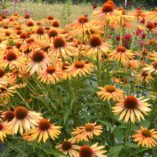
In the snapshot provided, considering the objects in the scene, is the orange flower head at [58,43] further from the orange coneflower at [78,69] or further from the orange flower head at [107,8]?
the orange flower head at [107,8]

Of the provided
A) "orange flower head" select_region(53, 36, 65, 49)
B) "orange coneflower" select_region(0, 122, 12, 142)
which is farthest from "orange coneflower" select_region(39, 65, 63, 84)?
"orange coneflower" select_region(0, 122, 12, 142)

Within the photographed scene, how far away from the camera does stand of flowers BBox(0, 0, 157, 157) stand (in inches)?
91.4

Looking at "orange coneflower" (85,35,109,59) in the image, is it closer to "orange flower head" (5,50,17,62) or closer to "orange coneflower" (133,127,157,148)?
"orange flower head" (5,50,17,62)

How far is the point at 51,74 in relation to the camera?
103 inches

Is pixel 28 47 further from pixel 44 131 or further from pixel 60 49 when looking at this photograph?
pixel 44 131

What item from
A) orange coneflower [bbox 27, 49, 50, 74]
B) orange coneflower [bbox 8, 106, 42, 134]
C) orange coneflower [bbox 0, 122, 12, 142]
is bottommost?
orange coneflower [bbox 0, 122, 12, 142]

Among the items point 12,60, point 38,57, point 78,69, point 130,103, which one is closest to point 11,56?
point 12,60

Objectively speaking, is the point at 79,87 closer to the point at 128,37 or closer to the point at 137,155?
the point at 137,155

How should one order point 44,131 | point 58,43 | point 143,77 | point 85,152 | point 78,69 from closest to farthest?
point 85,152 < point 44,131 < point 78,69 < point 58,43 < point 143,77

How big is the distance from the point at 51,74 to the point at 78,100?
13.2 inches

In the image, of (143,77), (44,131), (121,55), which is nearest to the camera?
(44,131)

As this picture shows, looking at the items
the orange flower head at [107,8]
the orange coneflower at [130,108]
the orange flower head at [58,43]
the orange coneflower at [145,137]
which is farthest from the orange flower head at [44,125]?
the orange flower head at [107,8]

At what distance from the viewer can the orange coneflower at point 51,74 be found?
2.56 m

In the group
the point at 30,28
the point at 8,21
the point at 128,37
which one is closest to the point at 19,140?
the point at 30,28
